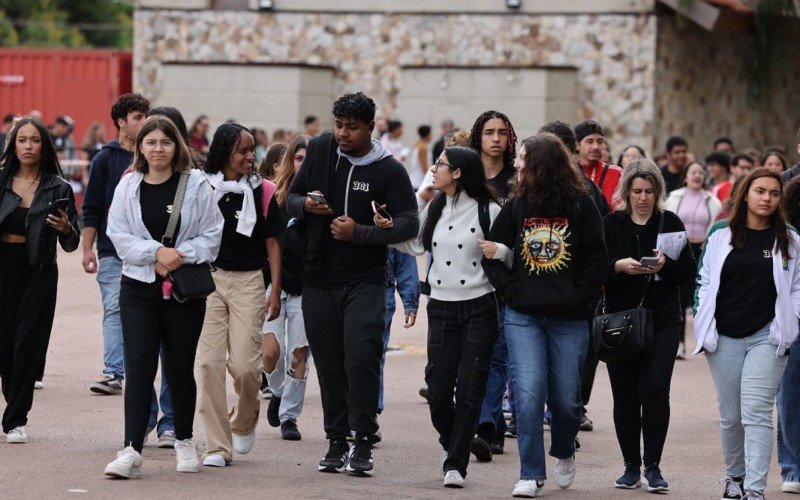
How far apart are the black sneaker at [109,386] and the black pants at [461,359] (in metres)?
3.56

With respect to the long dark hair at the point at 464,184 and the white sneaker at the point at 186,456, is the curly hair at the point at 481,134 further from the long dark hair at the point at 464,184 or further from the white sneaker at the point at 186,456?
the white sneaker at the point at 186,456

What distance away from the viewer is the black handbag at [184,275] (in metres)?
8.29

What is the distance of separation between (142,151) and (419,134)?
16.2 meters

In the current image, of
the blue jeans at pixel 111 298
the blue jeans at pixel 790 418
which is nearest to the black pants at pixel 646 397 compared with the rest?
the blue jeans at pixel 790 418

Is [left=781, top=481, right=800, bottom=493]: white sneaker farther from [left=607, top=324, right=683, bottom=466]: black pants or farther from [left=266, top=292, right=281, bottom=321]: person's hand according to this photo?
[left=266, top=292, right=281, bottom=321]: person's hand

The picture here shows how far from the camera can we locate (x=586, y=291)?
27.1 feet

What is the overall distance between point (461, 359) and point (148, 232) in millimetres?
1834

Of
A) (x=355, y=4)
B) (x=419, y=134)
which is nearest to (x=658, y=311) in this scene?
(x=419, y=134)

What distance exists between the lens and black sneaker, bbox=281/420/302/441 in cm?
1000

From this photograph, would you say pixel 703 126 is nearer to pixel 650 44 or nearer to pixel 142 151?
pixel 650 44

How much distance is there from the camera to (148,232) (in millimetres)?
8422

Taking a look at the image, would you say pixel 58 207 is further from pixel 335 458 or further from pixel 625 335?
pixel 625 335

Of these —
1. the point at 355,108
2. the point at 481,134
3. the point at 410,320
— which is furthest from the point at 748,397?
the point at 355,108

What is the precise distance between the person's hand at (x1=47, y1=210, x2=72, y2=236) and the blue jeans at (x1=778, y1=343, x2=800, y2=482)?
4352 mm
